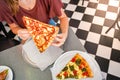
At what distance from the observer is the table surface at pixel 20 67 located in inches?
39.5

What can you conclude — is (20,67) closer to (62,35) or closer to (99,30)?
(62,35)

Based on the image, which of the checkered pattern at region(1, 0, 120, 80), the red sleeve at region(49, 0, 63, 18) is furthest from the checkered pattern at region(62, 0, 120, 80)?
the red sleeve at region(49, 0, 63, 18)

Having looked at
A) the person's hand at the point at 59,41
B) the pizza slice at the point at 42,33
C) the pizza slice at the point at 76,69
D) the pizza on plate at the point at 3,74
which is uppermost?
the pizza slice at the point at 42,33

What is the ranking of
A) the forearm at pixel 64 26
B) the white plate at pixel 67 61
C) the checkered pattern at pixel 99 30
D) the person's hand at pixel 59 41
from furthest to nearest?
the checkered pattern at pixel 99 30
the forearm at pixel 64 26
the person's hand at pixel 59 41
the white plate at pixel 67 61

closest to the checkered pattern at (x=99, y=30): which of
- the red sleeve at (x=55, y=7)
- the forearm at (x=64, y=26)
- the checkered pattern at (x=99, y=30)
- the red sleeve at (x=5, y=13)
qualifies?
the checkered pattern at (x=99, y=30)

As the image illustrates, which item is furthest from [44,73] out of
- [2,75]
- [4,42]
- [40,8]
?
[4,42]

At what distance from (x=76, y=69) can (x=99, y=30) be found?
145 centimetres

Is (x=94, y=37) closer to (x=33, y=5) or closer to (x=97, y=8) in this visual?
(x=97, y=8)

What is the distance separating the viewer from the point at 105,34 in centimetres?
227

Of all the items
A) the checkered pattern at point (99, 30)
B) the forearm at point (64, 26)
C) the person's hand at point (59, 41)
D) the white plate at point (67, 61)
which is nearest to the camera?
the white plate at point (67, 61)

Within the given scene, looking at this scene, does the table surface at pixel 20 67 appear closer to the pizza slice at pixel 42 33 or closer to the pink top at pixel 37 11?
the pizza slice at pixel 42 33

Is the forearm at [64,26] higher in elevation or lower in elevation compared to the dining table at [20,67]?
higher

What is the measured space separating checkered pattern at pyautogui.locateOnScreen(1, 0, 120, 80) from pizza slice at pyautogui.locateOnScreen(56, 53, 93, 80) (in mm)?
947

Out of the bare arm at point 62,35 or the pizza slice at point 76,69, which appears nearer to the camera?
the pizza slice at point 76,69
